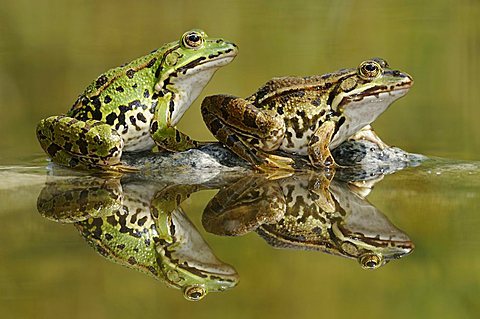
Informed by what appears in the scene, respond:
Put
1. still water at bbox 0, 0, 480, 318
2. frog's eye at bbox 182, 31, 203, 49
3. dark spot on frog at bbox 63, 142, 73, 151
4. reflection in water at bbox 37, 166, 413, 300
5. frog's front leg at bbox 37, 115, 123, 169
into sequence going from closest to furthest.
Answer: still water at bbox 0, 0, 480, 318 < reflection in water at bbox 37, 166, 413, 300 < frog's front leg at bbox 37, 115, 123, 169 < dark spot on frog at bbox 63, 142, 73, 151 < frog's eye at bbox 182, 31, 203, 49

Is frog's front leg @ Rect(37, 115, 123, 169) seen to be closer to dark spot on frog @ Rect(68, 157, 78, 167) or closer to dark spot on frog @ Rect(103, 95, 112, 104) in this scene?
dark spot on frog @ Rect(68, 157, 78, 167)

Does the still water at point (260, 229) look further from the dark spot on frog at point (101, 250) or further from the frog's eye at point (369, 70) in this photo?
the frog's eye at point (369, 70)

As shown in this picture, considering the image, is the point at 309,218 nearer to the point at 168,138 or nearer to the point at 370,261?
the point at 370,261

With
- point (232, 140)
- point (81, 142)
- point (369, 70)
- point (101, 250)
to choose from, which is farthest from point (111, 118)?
point (101, 250)

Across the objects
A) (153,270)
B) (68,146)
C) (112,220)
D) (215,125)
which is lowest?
(68,146)

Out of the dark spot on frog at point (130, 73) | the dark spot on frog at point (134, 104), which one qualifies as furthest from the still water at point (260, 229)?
the dark spot on frog at point (130, 73)

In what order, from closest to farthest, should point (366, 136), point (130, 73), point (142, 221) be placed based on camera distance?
point (142, 221)
point (130, 73)
point (366, 136)

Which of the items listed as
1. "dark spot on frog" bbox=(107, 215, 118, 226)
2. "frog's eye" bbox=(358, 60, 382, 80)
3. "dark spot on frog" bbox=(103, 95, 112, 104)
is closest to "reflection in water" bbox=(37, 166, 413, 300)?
"dark spot on frog" bbox=(107, 215, 118, 226)
